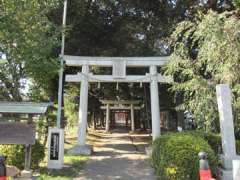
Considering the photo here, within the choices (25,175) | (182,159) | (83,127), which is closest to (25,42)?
(25,175)

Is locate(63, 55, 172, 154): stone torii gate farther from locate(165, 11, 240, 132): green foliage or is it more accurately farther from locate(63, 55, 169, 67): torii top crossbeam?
locate(165, 11, 240, 132): green foliage

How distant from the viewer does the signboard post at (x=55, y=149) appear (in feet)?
40.2

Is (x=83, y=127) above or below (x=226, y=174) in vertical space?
above

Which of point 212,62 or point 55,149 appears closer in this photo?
point 212,62

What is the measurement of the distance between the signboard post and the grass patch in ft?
0.91

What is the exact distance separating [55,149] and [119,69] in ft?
19.5

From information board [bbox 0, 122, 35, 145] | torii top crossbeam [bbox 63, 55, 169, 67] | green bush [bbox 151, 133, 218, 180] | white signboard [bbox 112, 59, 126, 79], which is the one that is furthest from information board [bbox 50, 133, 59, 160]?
white signboard [bbox 112, 59, 126, 79]

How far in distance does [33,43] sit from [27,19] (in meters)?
0.95

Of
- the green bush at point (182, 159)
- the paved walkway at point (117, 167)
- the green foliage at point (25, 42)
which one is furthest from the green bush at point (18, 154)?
the green bush at point (182, 159)

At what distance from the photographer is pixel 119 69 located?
17.0 m

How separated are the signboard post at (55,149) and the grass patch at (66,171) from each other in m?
0.28

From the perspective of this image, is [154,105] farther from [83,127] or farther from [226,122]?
[226,122]

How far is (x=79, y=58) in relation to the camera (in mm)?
16953

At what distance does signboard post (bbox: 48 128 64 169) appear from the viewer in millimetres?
12258
